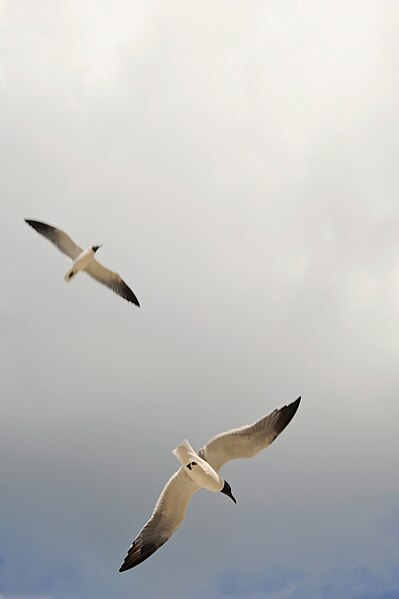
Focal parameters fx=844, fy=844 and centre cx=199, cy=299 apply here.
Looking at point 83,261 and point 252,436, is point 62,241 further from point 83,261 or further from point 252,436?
point 252,436

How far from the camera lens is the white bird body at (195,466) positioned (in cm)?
3055

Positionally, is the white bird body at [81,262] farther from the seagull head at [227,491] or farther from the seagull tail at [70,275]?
the seagull head at [227,491]

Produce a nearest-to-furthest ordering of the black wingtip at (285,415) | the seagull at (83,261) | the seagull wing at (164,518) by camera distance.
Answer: the black wingtip at (285,415) < the seagull wing at (164,518) < the seagull at (83,261)

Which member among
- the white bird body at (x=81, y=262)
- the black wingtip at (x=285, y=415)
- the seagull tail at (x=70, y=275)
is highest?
the white bird body at (x=81, y=262)

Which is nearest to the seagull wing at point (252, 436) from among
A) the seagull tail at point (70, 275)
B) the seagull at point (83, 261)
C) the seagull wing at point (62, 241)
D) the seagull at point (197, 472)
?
the seagull at point (197, 472)

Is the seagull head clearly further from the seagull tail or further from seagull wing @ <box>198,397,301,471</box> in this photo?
the seagull tail

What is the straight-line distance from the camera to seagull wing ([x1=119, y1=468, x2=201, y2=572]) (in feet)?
106

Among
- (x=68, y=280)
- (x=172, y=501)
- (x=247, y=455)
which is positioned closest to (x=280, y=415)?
(x=247, y=455)

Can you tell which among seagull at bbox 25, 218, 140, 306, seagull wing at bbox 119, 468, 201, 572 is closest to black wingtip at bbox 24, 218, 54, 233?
seagull at bbox 25, 218, 140, 306

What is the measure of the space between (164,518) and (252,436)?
5772 millimetres

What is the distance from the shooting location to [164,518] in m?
33.2

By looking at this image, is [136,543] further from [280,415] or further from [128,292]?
[128,292]

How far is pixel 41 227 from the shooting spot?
155 feet

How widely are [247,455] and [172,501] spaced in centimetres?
415
